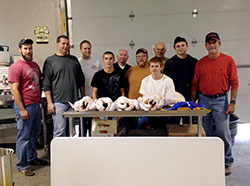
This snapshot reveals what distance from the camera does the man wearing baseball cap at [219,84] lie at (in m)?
2.51

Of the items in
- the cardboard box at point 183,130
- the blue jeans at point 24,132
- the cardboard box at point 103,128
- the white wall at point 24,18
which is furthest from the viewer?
the white wall at point 24,18

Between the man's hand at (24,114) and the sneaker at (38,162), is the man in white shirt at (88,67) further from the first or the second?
the sneaker at (38,162)

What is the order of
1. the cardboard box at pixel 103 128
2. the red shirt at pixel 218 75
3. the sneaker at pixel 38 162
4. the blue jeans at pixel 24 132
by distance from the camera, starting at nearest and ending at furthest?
1. the cardboard box at pixel 103 128
2. the red shirt at pixel 218 75
3. the blue jeans at pixel 24 132
4. the sneaker at pixel 38 162

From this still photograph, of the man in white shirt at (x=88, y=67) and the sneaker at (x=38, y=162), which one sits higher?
the man in white shirt at (x=88, y=67)

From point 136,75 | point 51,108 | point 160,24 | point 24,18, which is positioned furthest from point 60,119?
point 160,24

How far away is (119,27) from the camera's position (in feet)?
13.3

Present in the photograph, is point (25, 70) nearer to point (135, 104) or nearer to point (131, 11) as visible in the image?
point (135, 104)

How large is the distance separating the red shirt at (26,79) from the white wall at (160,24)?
148 centimetres

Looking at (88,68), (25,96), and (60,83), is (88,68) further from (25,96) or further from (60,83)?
(25,96)

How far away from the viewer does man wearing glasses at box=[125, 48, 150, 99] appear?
9.01 feet

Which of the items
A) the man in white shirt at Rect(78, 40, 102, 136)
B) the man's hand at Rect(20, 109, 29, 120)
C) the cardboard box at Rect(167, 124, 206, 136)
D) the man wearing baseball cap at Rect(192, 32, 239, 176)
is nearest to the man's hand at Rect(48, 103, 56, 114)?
the man's hand at Rect(20, 109, 29, 120)

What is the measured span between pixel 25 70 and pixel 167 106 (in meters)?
1.53

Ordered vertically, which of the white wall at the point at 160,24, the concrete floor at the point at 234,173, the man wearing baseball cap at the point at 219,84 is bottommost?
the concrete floor at the point at 234,173

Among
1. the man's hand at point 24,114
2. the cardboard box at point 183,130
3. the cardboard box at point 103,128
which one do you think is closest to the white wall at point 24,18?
the man's hand at point 24,114
